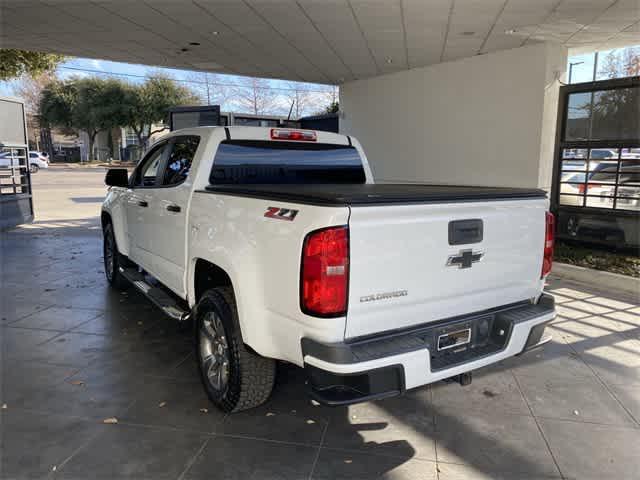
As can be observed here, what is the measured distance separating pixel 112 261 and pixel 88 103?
1677 inches

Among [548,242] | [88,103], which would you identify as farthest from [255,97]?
[548,242]

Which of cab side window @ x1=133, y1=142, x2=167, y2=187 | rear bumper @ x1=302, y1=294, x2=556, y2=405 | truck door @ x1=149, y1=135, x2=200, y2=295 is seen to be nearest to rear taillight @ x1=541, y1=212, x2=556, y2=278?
rear bumper @ x1=302, y1=294, x2=556, y2=405

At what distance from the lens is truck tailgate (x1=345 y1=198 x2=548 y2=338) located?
→ 2.35m

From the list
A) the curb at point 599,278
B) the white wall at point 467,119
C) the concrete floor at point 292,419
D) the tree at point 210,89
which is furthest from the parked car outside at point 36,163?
the curb at point 599,278

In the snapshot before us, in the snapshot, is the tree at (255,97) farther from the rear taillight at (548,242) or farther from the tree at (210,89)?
the rear taillight at (548,242)

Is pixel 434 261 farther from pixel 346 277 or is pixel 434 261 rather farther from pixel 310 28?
pixel 310 28

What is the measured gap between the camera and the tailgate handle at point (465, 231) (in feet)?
8.62

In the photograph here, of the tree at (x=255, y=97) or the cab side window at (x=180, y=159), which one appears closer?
the cab side window at (x=180, y=159)

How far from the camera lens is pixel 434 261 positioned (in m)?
2.57

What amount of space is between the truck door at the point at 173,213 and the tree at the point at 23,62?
10366 millimetres

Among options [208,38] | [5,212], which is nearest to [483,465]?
[208,38]

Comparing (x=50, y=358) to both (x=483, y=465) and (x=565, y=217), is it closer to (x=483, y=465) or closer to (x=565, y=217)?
(x=483, y=465)

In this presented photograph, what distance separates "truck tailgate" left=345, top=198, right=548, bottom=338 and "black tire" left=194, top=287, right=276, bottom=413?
34.1 inches

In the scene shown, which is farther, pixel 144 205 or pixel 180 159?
pixel 144 205
